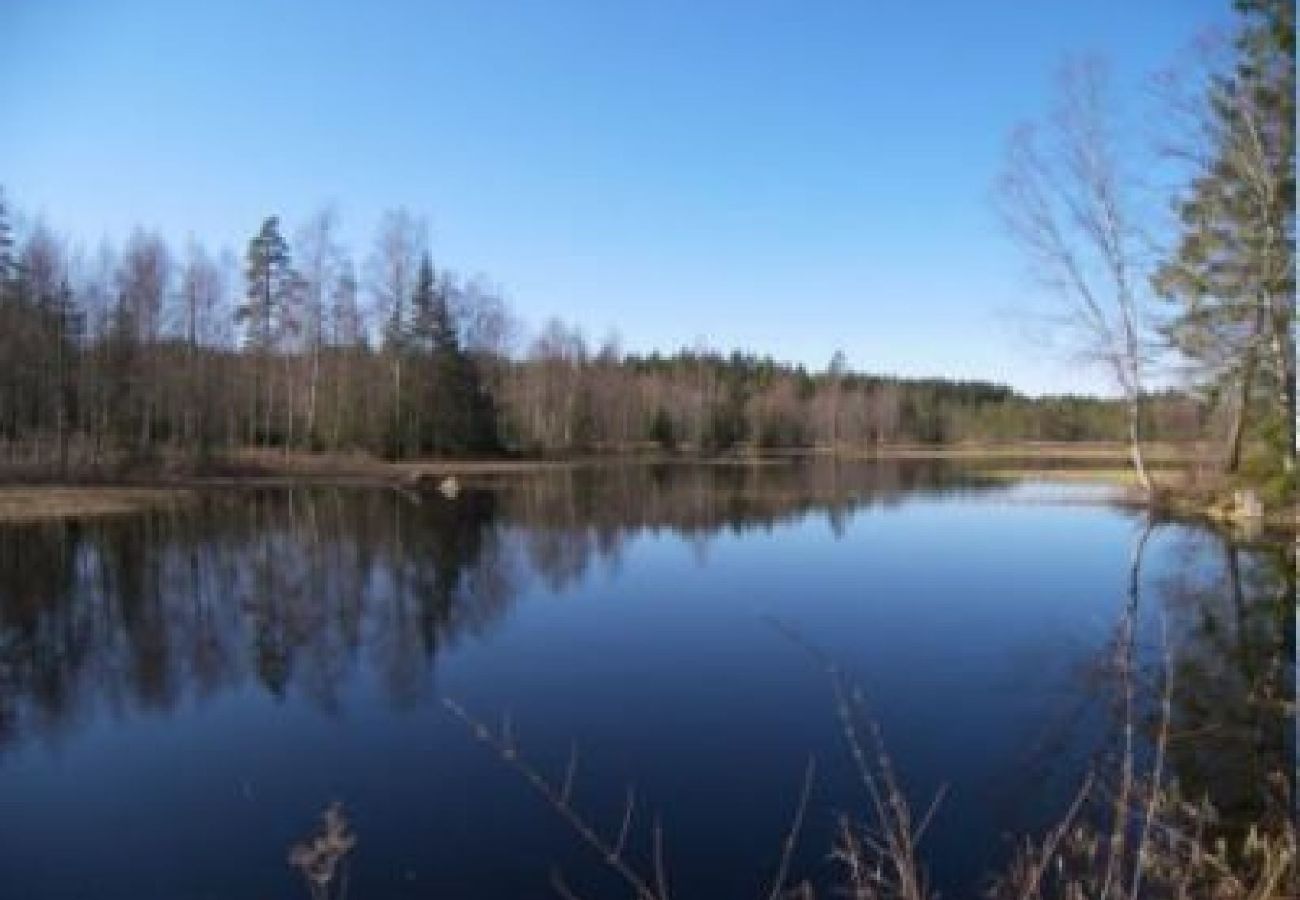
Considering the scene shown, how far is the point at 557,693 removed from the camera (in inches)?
400

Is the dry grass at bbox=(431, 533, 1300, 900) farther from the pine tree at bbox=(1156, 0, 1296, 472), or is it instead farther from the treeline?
the treeline

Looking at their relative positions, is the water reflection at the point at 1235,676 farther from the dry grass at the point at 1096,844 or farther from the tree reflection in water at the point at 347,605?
the dry grass at the point at 1096,844

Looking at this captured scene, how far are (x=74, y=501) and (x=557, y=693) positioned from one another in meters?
23.6

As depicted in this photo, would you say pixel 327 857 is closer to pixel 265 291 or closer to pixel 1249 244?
pixel 1249 244

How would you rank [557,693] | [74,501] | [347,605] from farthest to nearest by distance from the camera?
1. [74,501]
2. [347,605]
3. [557,693]

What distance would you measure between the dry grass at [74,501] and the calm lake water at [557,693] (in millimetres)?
7066

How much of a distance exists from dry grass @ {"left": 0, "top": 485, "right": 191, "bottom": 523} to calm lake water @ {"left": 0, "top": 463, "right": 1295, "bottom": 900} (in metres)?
7.07

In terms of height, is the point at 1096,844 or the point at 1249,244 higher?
the point at 1249,244

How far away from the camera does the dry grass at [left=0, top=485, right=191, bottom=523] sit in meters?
26.5

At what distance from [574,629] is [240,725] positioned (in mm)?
4906

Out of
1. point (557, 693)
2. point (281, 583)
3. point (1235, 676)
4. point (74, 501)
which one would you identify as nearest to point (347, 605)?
point (281, 583)

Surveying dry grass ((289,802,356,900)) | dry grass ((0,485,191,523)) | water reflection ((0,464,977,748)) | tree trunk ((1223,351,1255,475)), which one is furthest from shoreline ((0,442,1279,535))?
dry grass ((289,802,356,900))

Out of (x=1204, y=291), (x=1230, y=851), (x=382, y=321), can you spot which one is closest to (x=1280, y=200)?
(x=1204, y=291)

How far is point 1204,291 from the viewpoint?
2209cm
